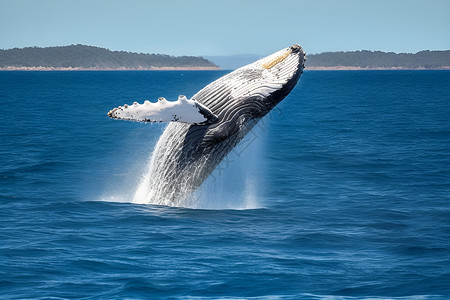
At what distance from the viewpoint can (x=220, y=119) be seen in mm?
11539

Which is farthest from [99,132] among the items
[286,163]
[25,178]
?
[25,178]

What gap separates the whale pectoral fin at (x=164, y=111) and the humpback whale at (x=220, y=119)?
39 millimetres

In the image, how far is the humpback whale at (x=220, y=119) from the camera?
11.6m

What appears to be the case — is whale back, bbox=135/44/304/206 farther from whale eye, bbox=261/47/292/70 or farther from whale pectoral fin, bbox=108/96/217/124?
whale pectoral fin, bbox=108/96/217/124

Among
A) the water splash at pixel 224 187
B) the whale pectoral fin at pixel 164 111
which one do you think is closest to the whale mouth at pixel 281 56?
the water splash at pixel 224 187

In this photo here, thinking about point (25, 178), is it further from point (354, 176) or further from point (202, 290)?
point (202, 290)

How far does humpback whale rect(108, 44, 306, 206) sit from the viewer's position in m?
11.6

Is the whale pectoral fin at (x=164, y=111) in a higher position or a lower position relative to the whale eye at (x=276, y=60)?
lower

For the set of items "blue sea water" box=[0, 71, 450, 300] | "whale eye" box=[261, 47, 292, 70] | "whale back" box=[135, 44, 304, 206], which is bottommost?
"blue sea water" box=[0, 71, 450, 300]

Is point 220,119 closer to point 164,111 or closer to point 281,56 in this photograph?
point 164,111

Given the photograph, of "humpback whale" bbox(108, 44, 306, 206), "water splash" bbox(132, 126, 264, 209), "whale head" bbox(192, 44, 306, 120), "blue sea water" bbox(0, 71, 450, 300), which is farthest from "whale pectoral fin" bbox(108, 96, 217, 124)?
"blue sea water" bbox(0, 71, 450, 300)

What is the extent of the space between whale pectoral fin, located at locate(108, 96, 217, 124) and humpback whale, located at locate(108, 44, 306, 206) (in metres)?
0.04

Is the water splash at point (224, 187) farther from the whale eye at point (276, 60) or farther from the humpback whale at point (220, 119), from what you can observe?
the whale eye at point (276, 60)

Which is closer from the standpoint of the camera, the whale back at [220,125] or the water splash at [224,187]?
the whale back at [220,125]
